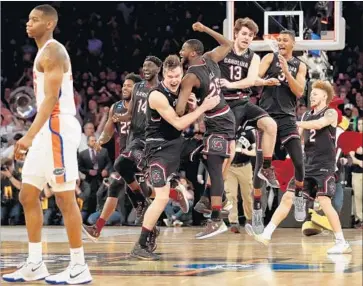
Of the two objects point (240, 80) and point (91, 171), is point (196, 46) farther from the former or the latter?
point (91, 171)

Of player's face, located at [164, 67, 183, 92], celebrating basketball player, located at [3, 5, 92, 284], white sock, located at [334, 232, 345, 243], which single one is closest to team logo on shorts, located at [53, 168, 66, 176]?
celebrating basketball player, located at [3, 5, 92, 284]

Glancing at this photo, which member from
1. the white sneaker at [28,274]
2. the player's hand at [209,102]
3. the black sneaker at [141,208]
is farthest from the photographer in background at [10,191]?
the white sneaker at [28,274]

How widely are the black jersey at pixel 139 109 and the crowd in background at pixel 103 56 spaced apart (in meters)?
5.75

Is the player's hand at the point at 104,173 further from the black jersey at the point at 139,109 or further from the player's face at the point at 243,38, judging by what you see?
the player's face at the point at 243,38

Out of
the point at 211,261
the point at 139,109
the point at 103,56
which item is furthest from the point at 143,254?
the point at 103,56

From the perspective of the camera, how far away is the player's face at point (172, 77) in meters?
9.14

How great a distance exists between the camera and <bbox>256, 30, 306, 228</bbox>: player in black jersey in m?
10.8

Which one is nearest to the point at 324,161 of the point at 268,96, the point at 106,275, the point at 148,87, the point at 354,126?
the point at 268,96

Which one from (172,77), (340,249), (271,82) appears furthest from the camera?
(271,82)

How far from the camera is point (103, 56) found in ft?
68.8

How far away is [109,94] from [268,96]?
860 centimetres

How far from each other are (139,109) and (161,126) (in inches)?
59.3

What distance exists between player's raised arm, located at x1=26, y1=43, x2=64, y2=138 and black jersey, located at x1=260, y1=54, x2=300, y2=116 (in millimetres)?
4429

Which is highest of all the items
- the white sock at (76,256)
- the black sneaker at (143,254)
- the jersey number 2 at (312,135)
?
the jersey number 2 at (312,135)
